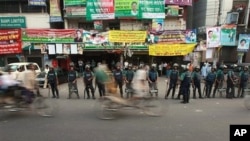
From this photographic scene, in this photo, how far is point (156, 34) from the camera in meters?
20.0

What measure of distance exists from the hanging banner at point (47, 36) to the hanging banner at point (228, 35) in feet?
35.9

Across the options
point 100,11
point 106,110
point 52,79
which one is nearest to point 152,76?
point 52,79

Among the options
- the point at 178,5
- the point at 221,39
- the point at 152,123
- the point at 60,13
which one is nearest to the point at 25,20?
the point at 60,13

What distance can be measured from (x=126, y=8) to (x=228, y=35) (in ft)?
25.2

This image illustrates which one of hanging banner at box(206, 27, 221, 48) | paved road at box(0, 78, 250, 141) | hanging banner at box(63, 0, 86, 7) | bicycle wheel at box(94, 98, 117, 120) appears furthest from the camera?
hanging banner at box(63, 0, 86, 7)

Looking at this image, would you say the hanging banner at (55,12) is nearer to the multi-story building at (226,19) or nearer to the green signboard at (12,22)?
the green signboard at (12,22)

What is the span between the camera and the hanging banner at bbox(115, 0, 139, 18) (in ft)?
65.4

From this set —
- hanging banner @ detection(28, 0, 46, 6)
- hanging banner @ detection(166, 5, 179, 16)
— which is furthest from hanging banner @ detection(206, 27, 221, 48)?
hanging banner @ detection(28, 0, 46, 6)

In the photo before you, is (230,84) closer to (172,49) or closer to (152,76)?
(152,76)

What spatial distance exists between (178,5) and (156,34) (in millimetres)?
3288

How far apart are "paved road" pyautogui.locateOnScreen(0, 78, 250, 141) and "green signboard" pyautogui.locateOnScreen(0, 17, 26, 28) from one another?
1396 cm

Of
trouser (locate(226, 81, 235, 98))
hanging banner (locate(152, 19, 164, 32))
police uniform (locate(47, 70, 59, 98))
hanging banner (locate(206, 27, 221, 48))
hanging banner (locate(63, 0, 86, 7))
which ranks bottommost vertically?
trouser (locate(226, 81, 235, 98))

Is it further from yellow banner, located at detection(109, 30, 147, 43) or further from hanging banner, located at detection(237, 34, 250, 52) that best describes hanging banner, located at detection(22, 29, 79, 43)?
hanging banner, located at detection(237, 34, 250, 52)

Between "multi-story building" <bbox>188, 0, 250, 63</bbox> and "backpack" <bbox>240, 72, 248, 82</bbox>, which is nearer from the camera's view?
"backpack" <bbox>240, 72, 248, 82</bbox>
